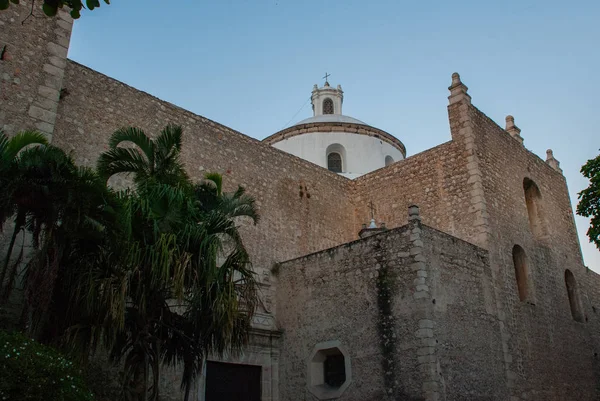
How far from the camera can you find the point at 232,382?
11.8 m

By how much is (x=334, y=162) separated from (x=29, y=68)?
12.2 meters

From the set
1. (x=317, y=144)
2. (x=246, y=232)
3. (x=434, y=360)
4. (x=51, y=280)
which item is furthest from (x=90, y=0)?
(x=317, y=144)

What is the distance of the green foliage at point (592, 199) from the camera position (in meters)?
13.3

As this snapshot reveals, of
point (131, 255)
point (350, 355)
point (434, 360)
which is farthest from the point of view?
point (350, 355)

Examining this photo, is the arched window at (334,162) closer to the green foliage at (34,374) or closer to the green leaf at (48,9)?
the green foliage at (34,374)

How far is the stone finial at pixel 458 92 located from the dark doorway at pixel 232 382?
8.00m

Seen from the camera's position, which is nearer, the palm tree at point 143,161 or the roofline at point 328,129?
the palm tree at point 143,161

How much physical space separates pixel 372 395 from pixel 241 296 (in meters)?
3.62

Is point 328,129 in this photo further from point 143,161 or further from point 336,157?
point 143,161

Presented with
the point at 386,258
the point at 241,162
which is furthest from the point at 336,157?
the point at 386,258

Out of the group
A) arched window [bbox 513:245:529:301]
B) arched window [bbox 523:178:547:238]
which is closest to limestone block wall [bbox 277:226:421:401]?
arched window [bbox 513:245:529:301]

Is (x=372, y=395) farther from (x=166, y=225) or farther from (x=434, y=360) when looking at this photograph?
(x=166, y=225)

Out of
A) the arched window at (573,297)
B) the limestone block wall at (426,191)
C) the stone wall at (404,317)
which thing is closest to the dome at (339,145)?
the limestone block wall at (426,191)

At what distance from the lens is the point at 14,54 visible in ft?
30.8
